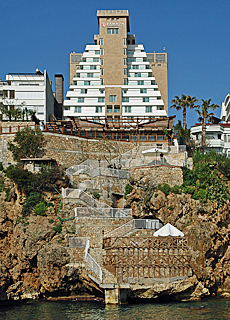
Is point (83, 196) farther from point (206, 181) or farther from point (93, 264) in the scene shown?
point (206, 181)

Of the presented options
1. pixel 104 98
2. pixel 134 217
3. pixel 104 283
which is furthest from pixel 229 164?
pixel 104 98

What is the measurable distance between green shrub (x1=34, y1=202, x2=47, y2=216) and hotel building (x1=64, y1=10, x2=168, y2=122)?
3608cm

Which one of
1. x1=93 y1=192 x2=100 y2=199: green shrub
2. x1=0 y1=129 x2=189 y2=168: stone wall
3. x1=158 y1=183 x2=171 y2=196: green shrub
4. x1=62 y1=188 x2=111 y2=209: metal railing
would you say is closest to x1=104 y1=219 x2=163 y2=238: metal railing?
x1=62 y1=188 x2=111 y2=209: metal railing

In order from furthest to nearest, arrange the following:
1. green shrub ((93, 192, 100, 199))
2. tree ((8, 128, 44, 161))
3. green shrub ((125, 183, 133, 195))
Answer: tree ((8, 128, 44, 161)) < green shrub ((125, 183, 133, 195)) < green shrub ((93, 192, 100, 199))

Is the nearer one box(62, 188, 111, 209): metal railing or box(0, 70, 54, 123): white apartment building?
box(62, 188, 111, 209): metal railing

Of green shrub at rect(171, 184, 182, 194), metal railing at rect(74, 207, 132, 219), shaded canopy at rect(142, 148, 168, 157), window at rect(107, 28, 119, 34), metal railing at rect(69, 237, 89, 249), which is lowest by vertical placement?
metal railing at rect(69, 237, 89, 249)

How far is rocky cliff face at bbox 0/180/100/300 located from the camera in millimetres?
39375

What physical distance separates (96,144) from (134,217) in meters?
14.5

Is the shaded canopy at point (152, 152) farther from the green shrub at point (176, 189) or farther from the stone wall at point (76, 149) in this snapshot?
the green shrub at point (176, 189)

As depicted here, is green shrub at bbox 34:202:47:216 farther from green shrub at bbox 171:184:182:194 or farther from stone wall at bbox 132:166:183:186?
green shrub at bbox 171:184:182:194

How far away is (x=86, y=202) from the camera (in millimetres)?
44469

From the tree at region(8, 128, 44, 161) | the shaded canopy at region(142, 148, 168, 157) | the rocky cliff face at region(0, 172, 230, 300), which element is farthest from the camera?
the tree at region(8, 128, 44, 161)

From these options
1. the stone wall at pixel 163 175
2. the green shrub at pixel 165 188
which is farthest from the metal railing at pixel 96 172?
the green shrub at pixel 165 188

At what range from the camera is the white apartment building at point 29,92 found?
77.4 metres
